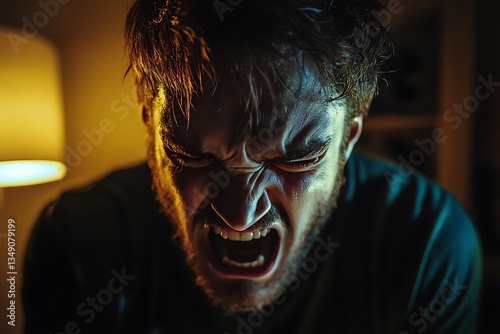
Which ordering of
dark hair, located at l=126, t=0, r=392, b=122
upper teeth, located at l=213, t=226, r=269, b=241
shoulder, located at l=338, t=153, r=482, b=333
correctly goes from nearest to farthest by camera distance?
dark hair, located at l=126, t=0, r=392, b=122, upper teeth, located at l=213, t=226, r=269, b=241, shoulder, located at l=338, t=153, r=482, b=333

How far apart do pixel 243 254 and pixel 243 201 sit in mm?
106

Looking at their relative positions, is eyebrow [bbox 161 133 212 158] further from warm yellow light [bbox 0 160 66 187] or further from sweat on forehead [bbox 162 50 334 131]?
warm yellow light [bbox 0 160 66 187]

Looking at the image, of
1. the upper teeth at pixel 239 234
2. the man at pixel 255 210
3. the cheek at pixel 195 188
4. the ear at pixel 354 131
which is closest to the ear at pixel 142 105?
the man at pixel 255 210

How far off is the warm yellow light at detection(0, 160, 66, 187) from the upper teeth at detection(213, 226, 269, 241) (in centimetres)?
32

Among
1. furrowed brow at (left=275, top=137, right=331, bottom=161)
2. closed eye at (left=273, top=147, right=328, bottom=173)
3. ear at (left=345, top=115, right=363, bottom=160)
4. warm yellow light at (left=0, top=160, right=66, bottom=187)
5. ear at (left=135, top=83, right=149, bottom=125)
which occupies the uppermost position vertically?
ear at (left=135, top=83, right=149, bottom=125)

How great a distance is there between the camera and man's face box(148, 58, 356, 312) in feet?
1.71

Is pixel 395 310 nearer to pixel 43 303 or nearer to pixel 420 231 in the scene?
pixel 420 231

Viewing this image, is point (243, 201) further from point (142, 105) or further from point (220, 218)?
point (142, 105)

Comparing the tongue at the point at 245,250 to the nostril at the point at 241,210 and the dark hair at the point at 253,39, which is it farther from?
the dark hair at the point at 253,39

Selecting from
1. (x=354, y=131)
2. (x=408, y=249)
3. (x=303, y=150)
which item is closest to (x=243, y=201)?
(x=303, y=150)

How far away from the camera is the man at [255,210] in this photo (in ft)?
1.65

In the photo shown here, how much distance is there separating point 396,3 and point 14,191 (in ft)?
2.53

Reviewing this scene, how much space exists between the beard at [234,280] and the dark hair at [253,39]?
12 cm

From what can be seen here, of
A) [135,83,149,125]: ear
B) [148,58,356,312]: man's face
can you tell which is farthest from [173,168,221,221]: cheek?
[135,83,149,125]: ear
